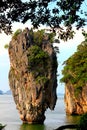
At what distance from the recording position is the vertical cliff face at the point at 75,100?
61.0 m

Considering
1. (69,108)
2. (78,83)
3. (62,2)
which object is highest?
(62,2)

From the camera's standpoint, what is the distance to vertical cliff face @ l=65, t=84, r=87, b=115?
200 ft

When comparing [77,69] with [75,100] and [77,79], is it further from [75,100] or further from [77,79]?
[75,100]

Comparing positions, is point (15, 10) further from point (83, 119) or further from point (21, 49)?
point (21, 49)

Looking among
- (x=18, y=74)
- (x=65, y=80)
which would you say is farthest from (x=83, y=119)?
(x=65, y=80)

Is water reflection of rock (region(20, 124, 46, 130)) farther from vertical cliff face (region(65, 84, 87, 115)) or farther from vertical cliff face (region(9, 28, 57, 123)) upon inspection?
vertical cliff face (region(65, 84, 87, 115))

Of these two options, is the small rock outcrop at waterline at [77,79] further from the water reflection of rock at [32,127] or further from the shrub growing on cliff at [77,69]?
the water reflection of rock at [32,127]

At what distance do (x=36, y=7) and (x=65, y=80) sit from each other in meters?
55.7

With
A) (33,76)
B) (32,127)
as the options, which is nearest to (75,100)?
(33,76)

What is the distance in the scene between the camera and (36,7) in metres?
9.41

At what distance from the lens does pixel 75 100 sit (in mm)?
65062

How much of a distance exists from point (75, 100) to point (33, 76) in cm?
1598

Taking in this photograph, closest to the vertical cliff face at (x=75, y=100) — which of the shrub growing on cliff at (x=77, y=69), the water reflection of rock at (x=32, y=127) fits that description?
the shrub growing on cliff at (x=77, y=69)

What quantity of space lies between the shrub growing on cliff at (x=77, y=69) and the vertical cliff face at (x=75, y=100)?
828 mm
